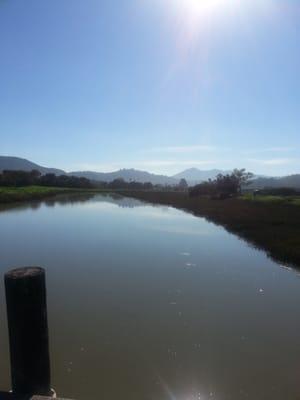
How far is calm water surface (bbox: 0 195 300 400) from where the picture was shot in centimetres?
527

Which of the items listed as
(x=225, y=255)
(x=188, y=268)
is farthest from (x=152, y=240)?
(x=188, y=268)

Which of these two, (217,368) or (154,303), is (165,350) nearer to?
(217,368)

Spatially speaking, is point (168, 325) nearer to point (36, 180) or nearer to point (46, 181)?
point (36, 180)

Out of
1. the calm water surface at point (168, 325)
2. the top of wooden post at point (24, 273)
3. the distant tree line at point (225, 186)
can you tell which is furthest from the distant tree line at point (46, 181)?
the top of wooden post at point (24, 273)

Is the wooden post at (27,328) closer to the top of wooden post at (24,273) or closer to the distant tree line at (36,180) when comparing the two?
the top of wooden post at (24,273)

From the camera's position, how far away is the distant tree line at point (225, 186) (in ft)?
183

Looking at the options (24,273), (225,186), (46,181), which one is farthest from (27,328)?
(46,181)

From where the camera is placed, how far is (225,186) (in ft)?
185

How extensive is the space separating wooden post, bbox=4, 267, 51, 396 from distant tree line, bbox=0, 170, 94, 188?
69.3 m

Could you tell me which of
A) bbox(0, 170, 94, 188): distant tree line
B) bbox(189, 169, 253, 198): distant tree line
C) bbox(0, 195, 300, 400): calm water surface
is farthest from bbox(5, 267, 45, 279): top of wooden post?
bbox(0, 170, 94, 188): distant tree line

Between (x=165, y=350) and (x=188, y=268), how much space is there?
240 inches

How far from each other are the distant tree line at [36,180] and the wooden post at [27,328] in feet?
227

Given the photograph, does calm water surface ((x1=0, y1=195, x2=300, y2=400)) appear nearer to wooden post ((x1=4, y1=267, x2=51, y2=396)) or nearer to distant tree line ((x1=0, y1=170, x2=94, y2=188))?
wooden post ((x1=4, y1=267, x2=51, y2=396))

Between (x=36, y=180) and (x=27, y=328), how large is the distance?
87802mm
